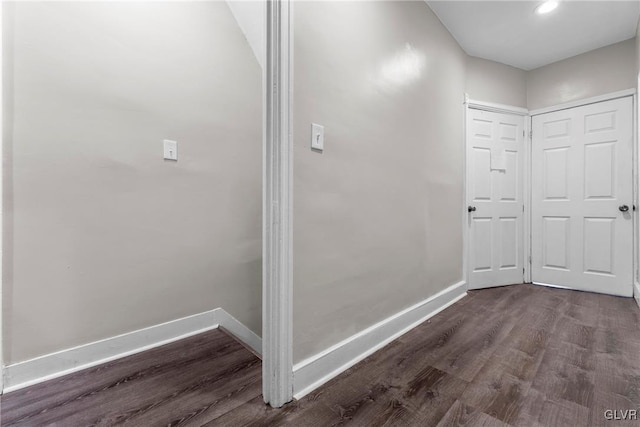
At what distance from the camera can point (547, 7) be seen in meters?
2.25

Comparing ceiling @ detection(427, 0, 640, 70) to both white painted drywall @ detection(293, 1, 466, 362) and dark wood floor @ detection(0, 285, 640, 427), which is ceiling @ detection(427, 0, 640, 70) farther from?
dark wood floor @ detection(0, 285, 640, 427)

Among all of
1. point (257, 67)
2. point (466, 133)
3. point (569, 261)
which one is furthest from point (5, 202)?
point (569, 261)

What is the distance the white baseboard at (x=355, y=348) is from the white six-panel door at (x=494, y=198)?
40.2 inches

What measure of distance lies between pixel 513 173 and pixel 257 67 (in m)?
2.94

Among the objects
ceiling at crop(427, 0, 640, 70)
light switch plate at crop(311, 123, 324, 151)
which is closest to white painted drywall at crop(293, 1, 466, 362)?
light switch plate at crop(311, 123, 324, 151)

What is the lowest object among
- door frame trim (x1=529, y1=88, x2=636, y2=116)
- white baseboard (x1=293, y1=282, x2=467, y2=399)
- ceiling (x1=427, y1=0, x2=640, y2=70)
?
white baseboard (x1=293, y1=282, x2=467, y2=399)

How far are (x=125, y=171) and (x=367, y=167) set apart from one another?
1462 millimetres

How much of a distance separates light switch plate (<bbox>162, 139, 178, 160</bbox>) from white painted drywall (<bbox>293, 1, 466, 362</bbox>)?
1052 mm

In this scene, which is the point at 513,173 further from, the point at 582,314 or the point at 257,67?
the point at 257,67

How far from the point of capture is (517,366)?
150 cm

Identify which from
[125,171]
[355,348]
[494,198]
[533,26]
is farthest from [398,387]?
[533,26]

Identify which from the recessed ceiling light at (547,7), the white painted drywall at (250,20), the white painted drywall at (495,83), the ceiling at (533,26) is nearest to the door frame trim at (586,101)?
the white painted drywall at (495,83)

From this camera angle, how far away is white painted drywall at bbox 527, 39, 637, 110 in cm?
270

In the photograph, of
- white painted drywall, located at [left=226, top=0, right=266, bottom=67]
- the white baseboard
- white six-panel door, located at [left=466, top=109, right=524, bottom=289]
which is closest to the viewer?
the white baseboard
